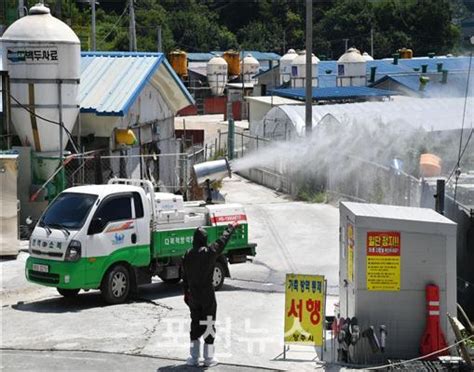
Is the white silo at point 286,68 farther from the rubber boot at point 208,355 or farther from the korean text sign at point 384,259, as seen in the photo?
the rubber boot at point 208,355

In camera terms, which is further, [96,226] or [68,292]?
[68,292]

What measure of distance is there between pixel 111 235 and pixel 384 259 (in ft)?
16.4

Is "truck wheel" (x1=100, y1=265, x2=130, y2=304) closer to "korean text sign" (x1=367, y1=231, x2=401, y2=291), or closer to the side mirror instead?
the side mirror

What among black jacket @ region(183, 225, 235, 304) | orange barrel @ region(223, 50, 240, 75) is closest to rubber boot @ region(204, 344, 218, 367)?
black jacket @ region(183, 225, 235, 304)

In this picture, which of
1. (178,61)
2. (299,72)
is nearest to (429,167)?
(299,72)

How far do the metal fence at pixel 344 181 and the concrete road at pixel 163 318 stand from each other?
3370mm

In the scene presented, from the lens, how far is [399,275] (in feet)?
39.2

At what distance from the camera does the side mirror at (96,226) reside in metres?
15.0

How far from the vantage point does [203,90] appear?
7494cm

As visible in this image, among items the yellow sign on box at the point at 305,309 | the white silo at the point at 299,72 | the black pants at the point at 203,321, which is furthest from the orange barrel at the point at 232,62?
the black pants at the point at 203,321

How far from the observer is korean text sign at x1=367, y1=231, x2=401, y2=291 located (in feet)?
39.1

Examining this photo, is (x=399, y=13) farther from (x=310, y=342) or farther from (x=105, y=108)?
(x=310, y=342)

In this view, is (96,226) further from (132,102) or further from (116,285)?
(132,102)

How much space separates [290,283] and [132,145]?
46.2ft
